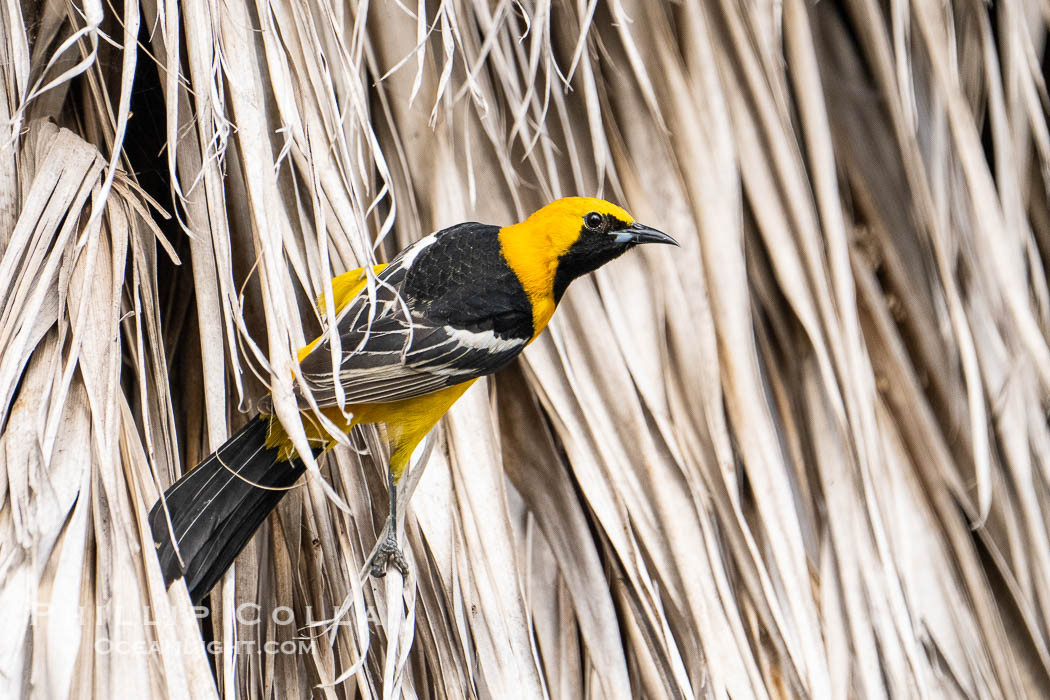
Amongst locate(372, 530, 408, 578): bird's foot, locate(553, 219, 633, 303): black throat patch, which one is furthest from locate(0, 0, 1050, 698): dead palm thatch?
locate(553, 219, 633, 303): black throat patch

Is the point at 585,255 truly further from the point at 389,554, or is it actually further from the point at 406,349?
the point at 389,554

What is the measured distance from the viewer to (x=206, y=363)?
5.19 ft

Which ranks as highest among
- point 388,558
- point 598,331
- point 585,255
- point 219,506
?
point 585,255

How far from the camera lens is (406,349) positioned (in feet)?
5.12

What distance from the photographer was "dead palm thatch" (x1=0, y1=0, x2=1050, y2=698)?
1.50m

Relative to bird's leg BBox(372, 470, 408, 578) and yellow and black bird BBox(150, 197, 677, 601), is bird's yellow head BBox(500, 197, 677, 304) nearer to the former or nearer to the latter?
yellow and black bird BBox(150, 197, 677, 601)

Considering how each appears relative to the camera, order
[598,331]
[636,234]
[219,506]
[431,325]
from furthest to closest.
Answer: [598,331] < [636,234] < [431,325] < [219,506]

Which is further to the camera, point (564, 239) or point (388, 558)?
point (564, 239)

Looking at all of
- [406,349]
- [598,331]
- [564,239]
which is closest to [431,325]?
[406,349]

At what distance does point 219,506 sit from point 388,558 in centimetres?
30

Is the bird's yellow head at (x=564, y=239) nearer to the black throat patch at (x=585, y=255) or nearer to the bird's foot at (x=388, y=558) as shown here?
the black throat patch at (x=585, y=255)

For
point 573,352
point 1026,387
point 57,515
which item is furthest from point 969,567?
point 57,515

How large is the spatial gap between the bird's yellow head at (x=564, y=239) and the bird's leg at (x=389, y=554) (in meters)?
0.53

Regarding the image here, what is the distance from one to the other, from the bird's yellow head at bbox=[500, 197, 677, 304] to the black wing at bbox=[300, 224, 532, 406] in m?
0.04
